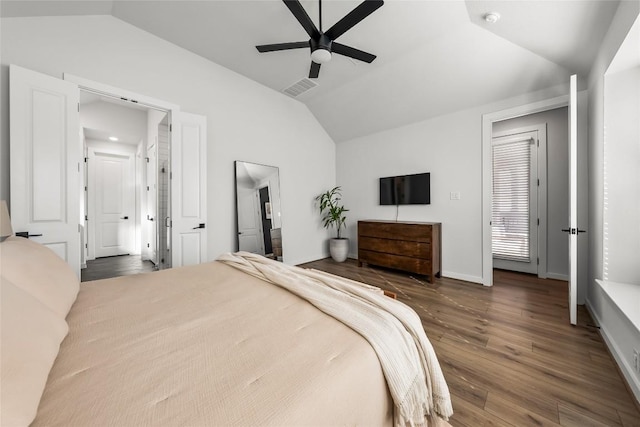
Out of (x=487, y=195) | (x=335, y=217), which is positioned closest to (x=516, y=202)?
Answer: (x=487, y=195)

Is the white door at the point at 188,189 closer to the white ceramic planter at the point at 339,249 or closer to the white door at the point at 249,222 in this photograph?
the white door at the point at 249,222

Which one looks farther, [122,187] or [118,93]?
[122,187]

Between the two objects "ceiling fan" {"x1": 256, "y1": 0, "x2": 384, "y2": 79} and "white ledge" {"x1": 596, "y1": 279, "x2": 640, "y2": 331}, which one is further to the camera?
"ceiling fan" {"x1": 256, "y1": 0, "x2": 384, "y2": 79}

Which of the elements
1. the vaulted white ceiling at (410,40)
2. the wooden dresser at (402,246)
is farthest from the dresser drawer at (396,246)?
the vaulted white ceiling at (410,40)

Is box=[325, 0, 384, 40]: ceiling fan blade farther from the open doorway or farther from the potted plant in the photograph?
the open doorway

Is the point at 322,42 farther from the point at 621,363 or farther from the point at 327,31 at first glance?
the point at 621,363

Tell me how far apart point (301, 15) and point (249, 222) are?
8.65 ft

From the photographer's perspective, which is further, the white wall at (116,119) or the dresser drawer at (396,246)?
the white wall at (116,119)

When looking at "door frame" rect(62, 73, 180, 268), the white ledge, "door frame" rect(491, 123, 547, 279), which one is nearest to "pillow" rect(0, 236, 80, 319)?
"door frame" rect(62, 73, 180, 268)

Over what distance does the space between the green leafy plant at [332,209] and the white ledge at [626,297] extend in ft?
11.3

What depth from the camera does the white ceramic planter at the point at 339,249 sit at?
4.66 meters

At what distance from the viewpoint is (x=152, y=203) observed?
461 cm

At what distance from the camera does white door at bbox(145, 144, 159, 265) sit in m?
4.28

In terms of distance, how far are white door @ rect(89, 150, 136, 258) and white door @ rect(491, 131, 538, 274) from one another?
24.1 ft
